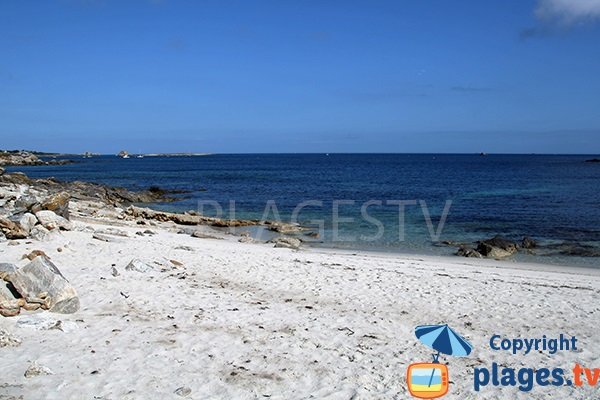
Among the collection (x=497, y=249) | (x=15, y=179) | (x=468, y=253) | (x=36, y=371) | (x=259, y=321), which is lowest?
(x=468, y=253)

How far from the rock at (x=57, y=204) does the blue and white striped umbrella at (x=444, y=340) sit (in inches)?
490

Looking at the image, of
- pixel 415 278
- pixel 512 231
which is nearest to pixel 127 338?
pixel 415 278

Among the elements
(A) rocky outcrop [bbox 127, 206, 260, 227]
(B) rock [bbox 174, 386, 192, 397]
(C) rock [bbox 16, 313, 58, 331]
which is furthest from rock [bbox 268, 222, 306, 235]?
(B) rock [bbox 174, 386, 192, 397]

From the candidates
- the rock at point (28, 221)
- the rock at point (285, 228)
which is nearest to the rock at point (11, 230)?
the rock at point (28, 221)

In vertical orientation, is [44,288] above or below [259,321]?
above

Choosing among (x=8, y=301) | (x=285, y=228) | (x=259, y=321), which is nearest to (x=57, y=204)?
(x=8, y=301)

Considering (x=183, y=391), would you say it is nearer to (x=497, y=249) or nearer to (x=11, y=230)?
(x=11, y=230)

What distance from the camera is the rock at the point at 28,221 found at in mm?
12984

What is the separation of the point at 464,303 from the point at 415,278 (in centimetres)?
226

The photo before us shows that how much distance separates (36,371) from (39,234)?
8220mm

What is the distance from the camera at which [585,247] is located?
61.6ft

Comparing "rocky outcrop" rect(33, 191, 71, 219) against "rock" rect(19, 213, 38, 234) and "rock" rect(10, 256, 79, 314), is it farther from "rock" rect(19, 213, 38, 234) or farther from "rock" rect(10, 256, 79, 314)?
"rock" rect(10, 256, 79, 314)

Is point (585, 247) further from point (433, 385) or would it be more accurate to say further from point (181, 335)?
point (181, 335)

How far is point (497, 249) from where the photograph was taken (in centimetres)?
1764
